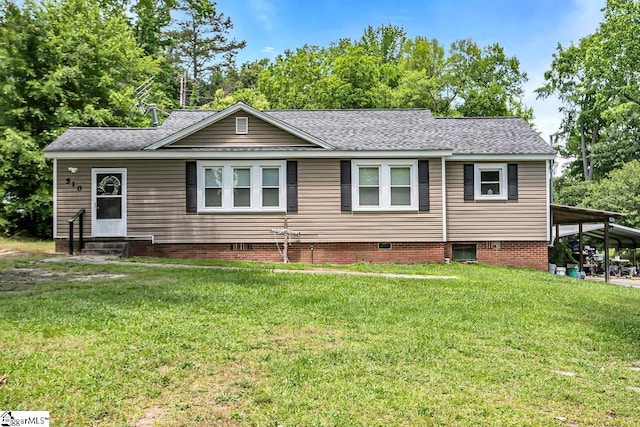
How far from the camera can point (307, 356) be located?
484 centimetres

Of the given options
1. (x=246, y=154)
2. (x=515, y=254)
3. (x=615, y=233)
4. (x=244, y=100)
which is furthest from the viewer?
(x=244, y=100)

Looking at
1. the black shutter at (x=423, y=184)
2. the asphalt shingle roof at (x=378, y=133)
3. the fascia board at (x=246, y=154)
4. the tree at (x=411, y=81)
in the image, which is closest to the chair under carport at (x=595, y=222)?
the asphalt shingle roof at (x=378, y=133)

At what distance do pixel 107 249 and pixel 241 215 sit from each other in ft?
12.0

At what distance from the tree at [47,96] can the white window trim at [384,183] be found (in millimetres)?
9685

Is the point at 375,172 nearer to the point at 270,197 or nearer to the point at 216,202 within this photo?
the point at 270,197

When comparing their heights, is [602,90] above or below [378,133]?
above

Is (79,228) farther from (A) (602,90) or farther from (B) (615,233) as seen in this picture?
(A) (602,90)

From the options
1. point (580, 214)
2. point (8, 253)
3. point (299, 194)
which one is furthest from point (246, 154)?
point (580, 214)

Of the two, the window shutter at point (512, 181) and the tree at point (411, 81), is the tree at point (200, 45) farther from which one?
the window shutter at point (512, 181)

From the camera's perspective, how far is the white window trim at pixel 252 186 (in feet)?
44.9

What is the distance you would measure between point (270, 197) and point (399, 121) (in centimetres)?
529

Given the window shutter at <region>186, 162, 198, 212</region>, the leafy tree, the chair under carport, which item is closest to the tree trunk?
the chair under carport

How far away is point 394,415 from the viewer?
357 cm

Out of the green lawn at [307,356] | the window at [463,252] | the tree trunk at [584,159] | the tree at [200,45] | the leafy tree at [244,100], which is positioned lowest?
the green lawn at [307,356]
